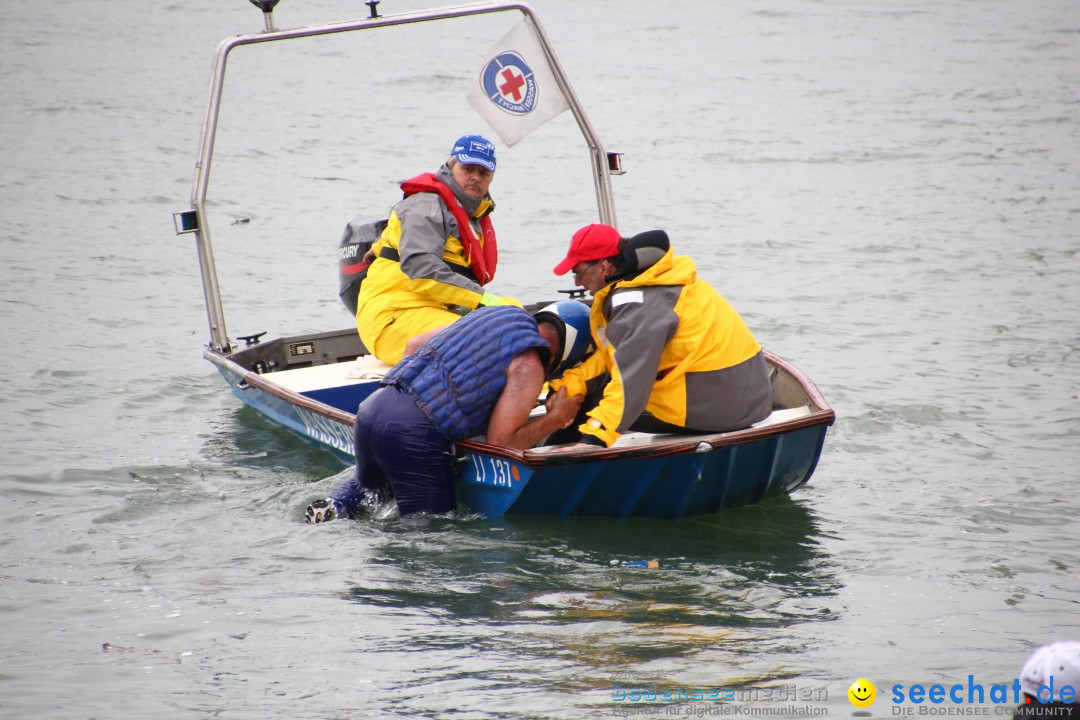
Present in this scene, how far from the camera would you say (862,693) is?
463cm

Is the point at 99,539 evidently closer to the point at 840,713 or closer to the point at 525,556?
the point at 525,556

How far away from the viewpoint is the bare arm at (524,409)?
19.8ft

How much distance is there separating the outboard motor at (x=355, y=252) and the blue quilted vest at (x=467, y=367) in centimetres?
260

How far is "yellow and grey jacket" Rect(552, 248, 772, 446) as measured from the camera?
19.0 feet

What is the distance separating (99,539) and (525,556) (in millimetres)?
2174

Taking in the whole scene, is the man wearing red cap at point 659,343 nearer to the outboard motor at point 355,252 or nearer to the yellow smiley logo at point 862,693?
the yellow smiley logo at point 862,693

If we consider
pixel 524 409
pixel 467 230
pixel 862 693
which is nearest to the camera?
pixel 862 693

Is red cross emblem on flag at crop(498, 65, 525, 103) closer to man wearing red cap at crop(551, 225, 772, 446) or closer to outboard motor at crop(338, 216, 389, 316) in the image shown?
outboard motor at crop(338, 216, 389, 316)

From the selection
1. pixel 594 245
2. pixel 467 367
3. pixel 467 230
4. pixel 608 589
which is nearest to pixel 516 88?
pixel 467 230

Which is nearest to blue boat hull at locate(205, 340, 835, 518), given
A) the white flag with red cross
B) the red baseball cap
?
the red baseball cap

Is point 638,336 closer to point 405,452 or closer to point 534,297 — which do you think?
point 405,452

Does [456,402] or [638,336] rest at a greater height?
[638,336]

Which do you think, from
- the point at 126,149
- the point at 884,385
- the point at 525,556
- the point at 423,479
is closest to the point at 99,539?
the point at 423,479

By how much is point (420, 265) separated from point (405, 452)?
63.6 inches
